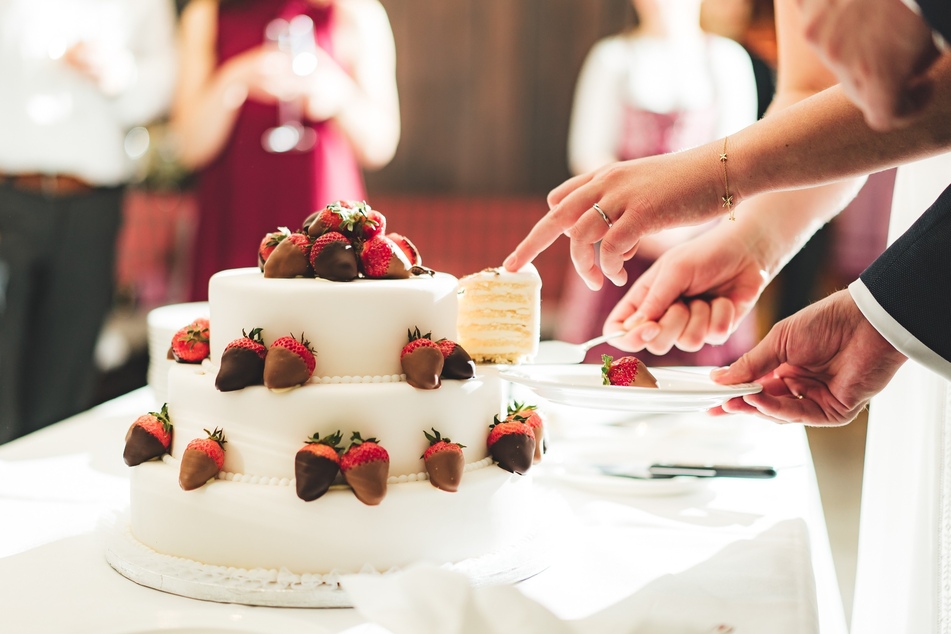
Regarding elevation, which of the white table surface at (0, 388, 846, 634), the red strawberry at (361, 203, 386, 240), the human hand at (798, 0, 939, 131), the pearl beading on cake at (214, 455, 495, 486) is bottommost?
the white table surface at (0, 388, 846, 634)

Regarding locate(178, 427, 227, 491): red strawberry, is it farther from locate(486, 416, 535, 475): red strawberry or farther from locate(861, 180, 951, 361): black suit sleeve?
locate(861, 180, 951, 361): black suit sleeve

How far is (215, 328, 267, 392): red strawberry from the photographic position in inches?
55.9

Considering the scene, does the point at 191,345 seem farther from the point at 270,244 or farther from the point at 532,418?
the point at 532,418

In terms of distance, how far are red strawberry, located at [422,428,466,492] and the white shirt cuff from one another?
684mm

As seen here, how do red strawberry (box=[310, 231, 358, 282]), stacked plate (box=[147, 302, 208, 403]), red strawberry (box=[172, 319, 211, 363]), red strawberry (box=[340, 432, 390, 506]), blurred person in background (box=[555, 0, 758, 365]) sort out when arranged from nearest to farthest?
red strawberry (box=[340, 432, 390, 506])
red strawberry (box=[310, 231, 358, 282])
red strawberry (box=[172, 319, 211, 363])
stacked plate (box=[147, 302, 208, 403])
blurred person in background (box=[555, 0, 758, 365])

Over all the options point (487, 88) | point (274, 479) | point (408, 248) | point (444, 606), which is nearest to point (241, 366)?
point (274, 479)

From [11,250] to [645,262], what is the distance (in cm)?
266

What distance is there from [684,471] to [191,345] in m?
1.02

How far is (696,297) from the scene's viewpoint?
2.02 m

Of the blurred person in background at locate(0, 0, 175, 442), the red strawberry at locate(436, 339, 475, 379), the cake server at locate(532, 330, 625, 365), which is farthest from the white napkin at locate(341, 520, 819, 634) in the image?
the blurred person in background at locate(0, 0, 175, 442)

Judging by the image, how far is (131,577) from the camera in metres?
1.37

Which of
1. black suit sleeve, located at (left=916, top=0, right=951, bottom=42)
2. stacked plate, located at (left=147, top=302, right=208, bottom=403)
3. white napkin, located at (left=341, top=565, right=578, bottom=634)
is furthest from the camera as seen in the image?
stacked plate, located at (left=147, top=302, right=208, bottom=403)

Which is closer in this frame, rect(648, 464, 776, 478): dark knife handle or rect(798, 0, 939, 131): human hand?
rect(798, 0, 939, 131): human hand

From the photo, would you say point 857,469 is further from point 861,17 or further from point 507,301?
point 861,17
